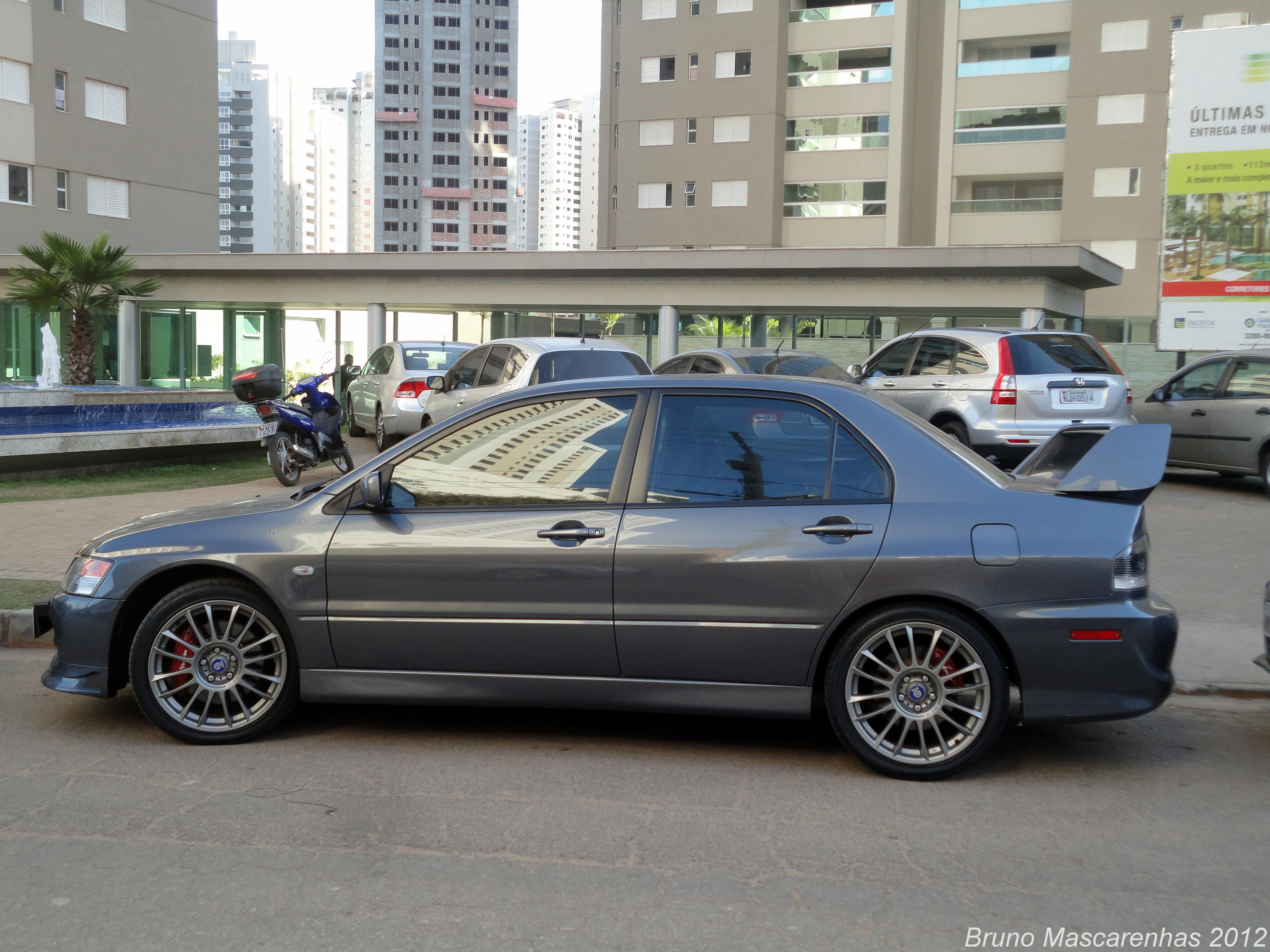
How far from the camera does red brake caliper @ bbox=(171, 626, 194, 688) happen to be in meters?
4.94

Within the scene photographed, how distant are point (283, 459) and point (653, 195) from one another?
40.0 metres

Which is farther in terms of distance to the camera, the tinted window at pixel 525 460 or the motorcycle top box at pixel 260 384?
the motorcycle top box at pixel 260 384

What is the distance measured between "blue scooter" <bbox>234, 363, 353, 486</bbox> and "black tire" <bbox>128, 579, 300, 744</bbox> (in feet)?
27.3

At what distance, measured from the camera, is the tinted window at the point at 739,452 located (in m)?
4.69

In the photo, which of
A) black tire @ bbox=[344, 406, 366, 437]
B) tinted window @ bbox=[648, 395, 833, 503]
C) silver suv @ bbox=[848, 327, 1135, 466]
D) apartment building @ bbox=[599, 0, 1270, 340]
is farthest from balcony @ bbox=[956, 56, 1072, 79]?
tinted window @ bbox=[648, 395, 833, 503]

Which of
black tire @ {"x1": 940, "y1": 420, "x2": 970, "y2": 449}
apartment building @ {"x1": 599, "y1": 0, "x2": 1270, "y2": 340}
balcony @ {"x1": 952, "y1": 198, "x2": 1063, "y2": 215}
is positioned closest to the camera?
black tire @ {"x1": 940, "y1": 420, "x2": 970, "y2": 449}

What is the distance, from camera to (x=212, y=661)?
4934mm

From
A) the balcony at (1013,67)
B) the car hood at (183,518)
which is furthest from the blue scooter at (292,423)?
the balcony at (1013,67)

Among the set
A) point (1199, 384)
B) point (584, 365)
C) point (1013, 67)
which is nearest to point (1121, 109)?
point (1013, 67)

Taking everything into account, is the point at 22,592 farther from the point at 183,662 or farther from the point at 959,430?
the point at 959,430

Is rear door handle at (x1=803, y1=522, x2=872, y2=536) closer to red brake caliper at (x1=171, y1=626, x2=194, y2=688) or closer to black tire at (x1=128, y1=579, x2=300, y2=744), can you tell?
black tire at (x1=128, y1=579, x2=300, y2=744)

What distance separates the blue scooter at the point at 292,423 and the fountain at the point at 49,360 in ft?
68.6

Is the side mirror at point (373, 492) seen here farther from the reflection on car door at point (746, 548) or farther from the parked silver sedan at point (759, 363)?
the parked silver sedan at point (759, 363)

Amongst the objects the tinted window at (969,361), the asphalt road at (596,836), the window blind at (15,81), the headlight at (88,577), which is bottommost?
the asphalt road at (596,836)
